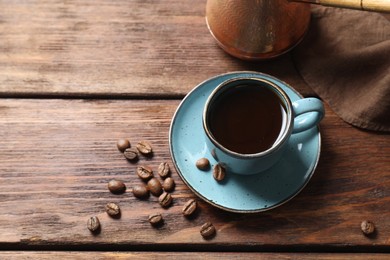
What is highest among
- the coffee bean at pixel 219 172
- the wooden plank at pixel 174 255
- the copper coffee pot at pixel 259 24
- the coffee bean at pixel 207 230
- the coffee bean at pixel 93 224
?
the copper coffee pot at pixel 259 24

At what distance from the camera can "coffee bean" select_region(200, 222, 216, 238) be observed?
33.5 inches

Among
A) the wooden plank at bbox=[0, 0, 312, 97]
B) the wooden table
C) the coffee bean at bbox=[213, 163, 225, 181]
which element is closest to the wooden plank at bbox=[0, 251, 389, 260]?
the wooden table

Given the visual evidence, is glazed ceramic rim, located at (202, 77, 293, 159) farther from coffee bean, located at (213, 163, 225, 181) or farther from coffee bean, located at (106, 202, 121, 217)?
coffee bean, located at (106, 202, 121, 217)

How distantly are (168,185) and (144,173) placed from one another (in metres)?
0.04

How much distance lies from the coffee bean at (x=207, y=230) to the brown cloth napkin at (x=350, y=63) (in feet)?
0.89

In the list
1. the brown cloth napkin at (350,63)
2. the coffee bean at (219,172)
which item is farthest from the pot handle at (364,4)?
the coffee bean at (219,172)

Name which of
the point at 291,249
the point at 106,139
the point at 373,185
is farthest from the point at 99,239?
the point at 373,185

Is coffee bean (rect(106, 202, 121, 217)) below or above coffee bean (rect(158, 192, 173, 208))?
below

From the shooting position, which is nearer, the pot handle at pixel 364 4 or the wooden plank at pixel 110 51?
the pot handle at pixel 364 4

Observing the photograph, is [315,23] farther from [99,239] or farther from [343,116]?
[99,239]

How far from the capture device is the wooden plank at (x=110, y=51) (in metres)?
0.95

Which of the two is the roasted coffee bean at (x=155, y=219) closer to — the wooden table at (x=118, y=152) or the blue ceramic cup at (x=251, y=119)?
the wooden table at (x=118, y=152)

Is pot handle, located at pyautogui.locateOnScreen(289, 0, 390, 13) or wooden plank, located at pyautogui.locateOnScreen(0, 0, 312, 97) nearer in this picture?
pot handle, located at pyautogui.locateOnScreen(289, 0, 390, 13)

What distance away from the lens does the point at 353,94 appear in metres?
0.93
